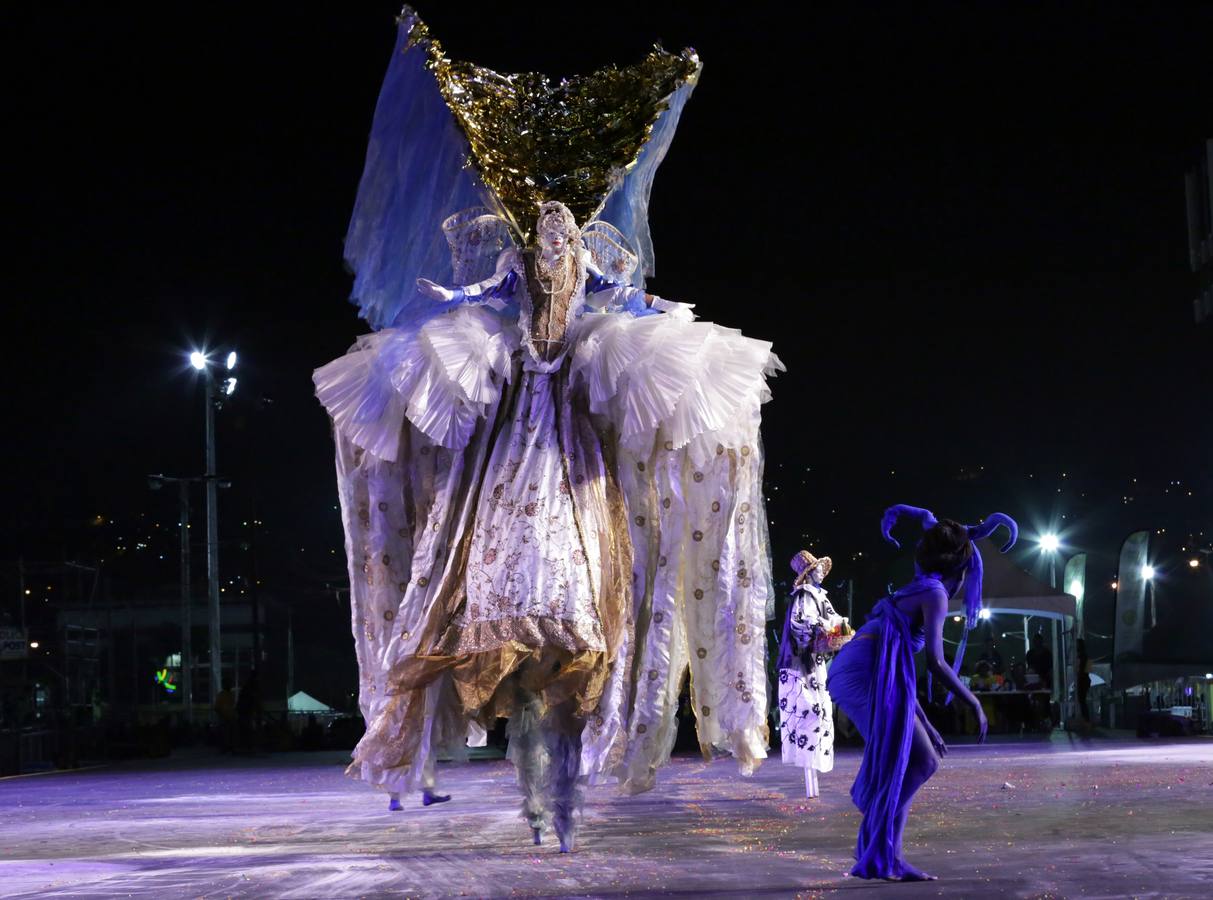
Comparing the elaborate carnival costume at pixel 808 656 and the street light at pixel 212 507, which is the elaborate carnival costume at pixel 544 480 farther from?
the street light at pixel 212 507

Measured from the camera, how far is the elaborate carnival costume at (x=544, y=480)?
6.18 m

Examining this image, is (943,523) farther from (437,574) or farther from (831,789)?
(831,789)

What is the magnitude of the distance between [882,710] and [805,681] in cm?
558

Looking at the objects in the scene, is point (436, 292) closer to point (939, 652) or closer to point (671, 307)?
point (671, 307)

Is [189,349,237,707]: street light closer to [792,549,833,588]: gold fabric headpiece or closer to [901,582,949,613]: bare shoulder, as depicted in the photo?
[792,549,833,588]: gold fabric headpiece

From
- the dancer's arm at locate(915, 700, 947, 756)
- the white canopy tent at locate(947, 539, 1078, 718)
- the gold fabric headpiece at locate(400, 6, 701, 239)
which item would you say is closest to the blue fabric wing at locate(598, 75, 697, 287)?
the gold fabric headpiece at locate(400, 6, 701, 239)

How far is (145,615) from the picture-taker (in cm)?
2838

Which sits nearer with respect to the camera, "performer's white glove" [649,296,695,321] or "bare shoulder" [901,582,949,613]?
"bare shoulder" [901,582,949,613]

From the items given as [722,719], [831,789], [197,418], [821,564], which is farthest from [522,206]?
[197,418]

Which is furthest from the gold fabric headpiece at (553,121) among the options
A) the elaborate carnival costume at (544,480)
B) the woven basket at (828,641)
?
the woven basket at (828,641)

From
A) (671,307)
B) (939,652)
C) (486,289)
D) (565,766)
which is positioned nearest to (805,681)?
(671,307)

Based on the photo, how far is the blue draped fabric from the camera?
525 cm

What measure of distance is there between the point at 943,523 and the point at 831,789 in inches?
206

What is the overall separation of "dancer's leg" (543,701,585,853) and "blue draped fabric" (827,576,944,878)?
1.23m
